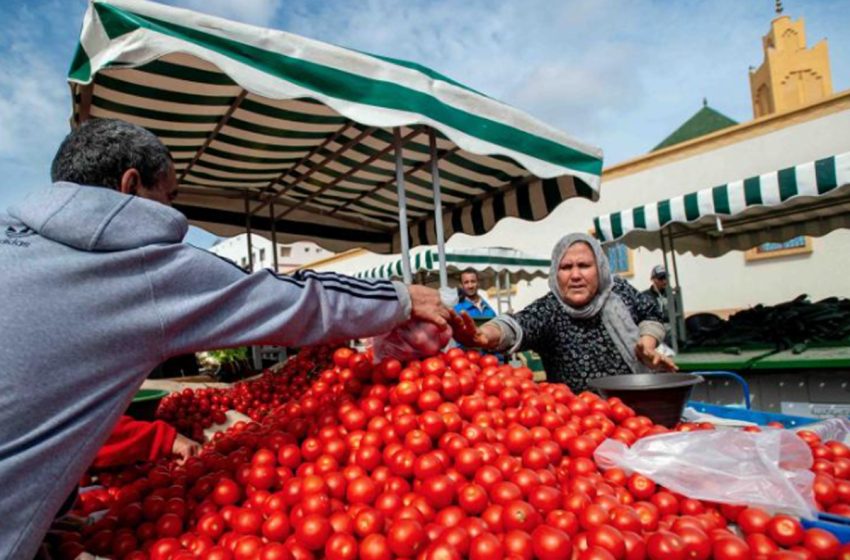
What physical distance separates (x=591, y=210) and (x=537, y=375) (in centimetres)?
831

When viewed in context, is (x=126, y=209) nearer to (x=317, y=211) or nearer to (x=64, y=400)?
(x=64, y=400)

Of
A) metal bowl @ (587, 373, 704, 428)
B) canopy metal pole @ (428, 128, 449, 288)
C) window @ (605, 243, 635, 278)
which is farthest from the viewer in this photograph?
window @ (605, 243, 635, 278)

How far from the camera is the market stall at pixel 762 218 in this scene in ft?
16.6

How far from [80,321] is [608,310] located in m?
2.97

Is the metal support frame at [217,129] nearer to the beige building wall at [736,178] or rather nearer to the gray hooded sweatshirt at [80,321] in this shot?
the gray hooded sweatshirt at [80,321]

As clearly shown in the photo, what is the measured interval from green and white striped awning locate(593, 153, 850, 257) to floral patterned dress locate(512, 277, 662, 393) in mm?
2931

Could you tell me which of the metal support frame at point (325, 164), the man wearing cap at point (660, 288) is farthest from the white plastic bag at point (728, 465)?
the man wearing cap at point (660, 288)

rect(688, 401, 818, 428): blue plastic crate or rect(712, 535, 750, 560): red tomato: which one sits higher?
rect(712, 535, 750, 560): red tomato

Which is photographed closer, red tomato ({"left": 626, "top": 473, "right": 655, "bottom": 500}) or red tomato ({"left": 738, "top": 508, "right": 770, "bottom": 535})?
red tomato ({"left": 738, "top": 508, "right": 770, "bottom": 535})

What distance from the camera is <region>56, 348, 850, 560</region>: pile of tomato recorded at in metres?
1.21

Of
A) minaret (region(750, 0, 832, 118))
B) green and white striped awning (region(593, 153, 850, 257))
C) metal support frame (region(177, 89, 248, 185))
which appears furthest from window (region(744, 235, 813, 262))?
minaret (region(750, 0, 832, 118))

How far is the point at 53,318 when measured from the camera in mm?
1145

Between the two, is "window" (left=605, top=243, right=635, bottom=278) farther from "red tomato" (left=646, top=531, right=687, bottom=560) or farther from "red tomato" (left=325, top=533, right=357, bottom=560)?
"red tomato" (left=325, top=533, right=357, bottom=560)

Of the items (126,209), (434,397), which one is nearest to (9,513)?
(126,209)
